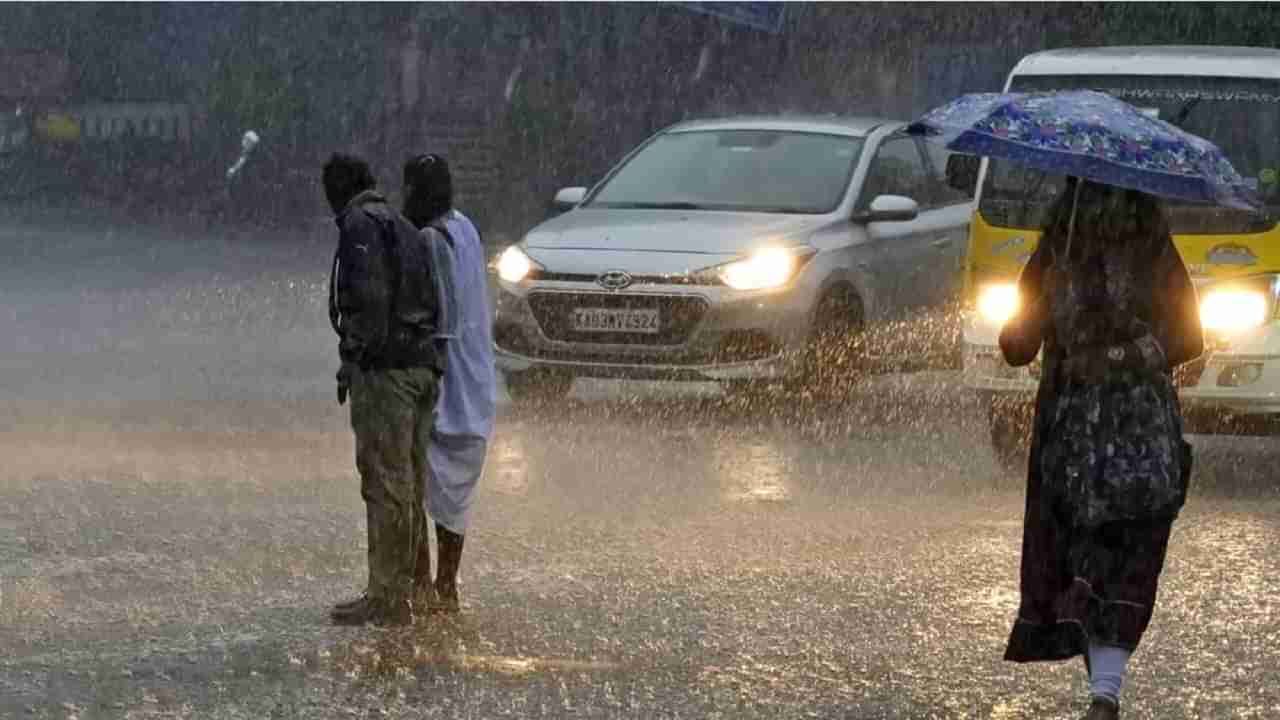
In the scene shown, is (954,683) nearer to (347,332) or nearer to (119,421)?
(347,332)

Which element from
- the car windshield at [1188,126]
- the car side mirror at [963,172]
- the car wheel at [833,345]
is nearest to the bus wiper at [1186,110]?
the car windshield at [1188,126]

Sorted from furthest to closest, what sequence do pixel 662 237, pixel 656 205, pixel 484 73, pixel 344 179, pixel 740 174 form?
pixel 484 73 < pixel 740 174 < pixel 656 205 < pixel 662 237 < pixel 344 179

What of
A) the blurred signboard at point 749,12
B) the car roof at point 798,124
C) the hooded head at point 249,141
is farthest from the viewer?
the hooded head at point 249,141

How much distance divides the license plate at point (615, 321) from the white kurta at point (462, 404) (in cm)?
499

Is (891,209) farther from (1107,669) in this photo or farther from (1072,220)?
(1107,669)

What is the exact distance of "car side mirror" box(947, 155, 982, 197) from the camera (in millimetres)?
11977

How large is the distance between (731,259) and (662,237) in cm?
44

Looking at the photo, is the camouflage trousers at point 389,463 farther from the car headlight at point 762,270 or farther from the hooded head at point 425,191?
the car headlight at point 762,270

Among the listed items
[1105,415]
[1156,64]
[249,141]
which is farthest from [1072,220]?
[249,141]

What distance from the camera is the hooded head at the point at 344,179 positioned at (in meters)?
7.82

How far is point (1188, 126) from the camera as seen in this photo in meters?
11.8

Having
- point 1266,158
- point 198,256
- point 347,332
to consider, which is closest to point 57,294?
point 198,256

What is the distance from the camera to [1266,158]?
11.6 metres

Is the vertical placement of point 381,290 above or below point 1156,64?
below
